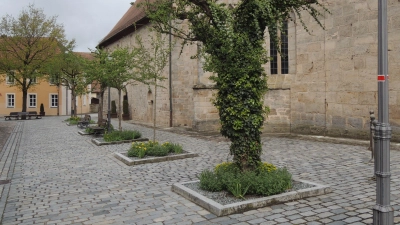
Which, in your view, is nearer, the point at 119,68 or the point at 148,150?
the point at 148,150

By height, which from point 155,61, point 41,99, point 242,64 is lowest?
point 242,64

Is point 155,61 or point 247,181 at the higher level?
point 155,61

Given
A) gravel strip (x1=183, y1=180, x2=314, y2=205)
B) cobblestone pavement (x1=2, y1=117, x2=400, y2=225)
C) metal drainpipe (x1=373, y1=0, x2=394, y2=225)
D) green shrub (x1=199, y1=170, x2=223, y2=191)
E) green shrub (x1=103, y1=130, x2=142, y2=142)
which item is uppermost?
metal drainpipe (x1=373, y1=0, x2=394, y2=225)

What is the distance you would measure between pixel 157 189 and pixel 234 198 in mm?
1810

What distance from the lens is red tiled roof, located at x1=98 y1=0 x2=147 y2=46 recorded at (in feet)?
88.5

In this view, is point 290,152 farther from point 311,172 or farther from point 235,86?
point 235,86

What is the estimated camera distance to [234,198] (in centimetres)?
576

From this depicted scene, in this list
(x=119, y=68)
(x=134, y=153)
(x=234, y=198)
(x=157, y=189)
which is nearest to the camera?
(x=234, y=198)

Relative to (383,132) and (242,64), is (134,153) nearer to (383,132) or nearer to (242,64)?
(242,64)

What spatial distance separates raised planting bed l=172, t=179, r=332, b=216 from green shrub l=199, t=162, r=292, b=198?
101 millimetres

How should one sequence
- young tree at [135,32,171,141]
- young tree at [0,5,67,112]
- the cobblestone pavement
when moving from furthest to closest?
1. young tree at [0,5,67,112]
2. young tree at [135,32,171,141]
3. the cobblestone pavement

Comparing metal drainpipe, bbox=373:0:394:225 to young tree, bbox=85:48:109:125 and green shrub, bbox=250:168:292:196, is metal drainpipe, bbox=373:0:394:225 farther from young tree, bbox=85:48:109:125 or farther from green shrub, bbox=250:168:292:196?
young tree, bbox=85:48:109:125

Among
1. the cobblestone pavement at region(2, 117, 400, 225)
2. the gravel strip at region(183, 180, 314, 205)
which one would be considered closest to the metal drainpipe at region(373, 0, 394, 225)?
the cobblestone pavement at region(2, 117, 400, 225)

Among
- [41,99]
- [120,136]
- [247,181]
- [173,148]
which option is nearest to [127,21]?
[120,136]
